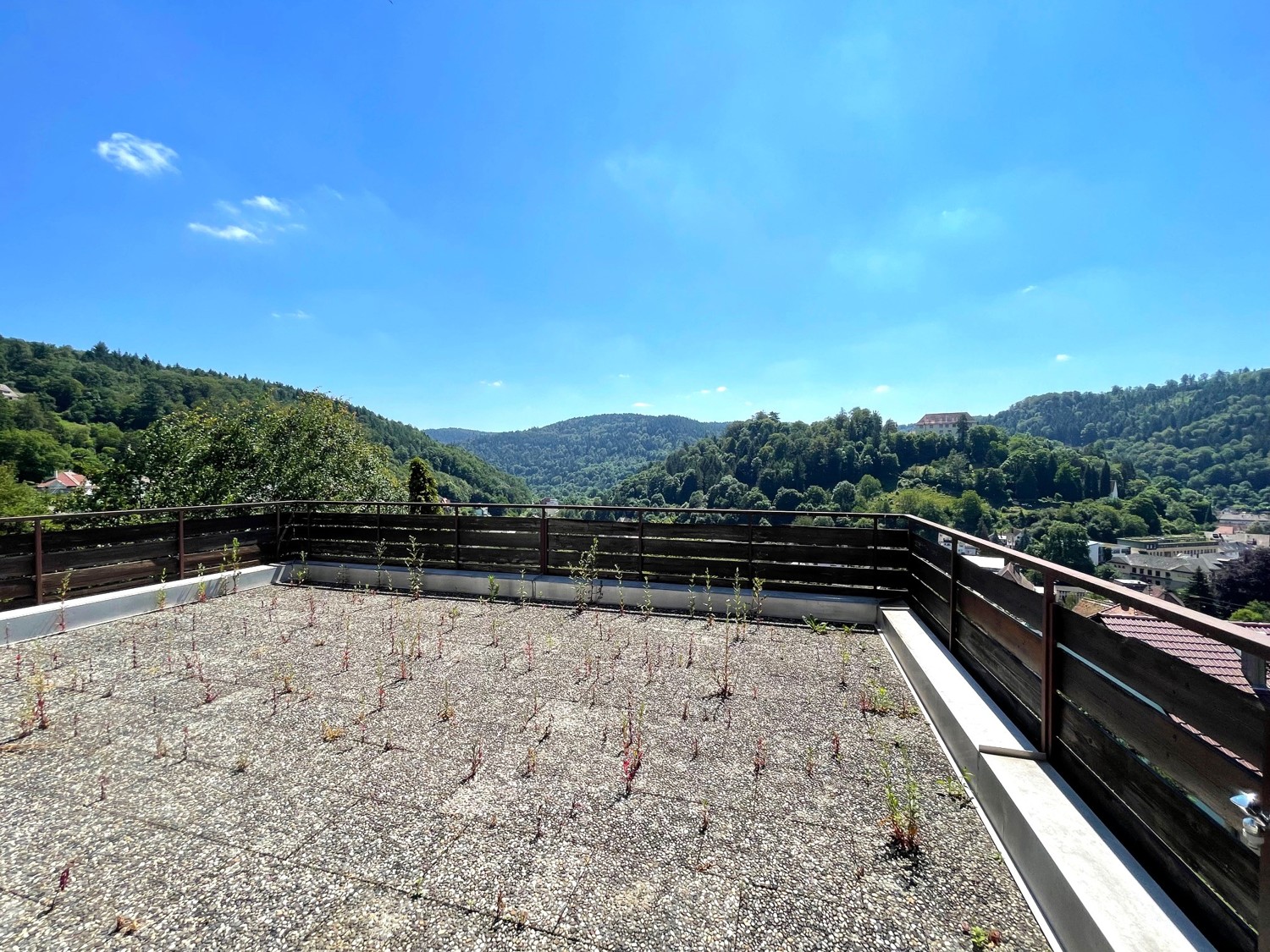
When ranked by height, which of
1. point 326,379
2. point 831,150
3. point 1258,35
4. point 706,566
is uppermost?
point 831,150

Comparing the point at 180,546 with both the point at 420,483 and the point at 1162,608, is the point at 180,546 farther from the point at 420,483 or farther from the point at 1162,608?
the point at 420,483

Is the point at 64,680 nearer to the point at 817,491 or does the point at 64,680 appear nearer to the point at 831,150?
the point at 831,150

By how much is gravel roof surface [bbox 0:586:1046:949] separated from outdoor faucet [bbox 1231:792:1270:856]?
0.81 metres

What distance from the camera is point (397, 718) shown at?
317 centimetres

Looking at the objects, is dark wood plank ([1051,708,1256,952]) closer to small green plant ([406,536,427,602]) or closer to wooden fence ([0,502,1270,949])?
Answer: wooden fence ([0,502,1270,949])

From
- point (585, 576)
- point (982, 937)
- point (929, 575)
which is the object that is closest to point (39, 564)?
point (585, 576)

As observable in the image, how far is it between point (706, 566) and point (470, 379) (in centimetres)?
2317

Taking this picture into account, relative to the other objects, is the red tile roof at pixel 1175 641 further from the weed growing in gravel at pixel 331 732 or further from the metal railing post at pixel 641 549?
the metal railing post at pixel 641 549

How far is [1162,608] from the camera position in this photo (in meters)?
1.54

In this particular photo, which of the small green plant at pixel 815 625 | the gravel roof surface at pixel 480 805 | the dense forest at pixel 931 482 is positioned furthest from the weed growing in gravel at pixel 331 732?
the dense forest at pixel 931 482

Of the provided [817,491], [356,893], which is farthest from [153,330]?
[817,491]

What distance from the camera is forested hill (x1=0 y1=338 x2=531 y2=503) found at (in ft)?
117

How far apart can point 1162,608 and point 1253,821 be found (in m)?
0.61

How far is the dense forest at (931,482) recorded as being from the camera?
47031mm
